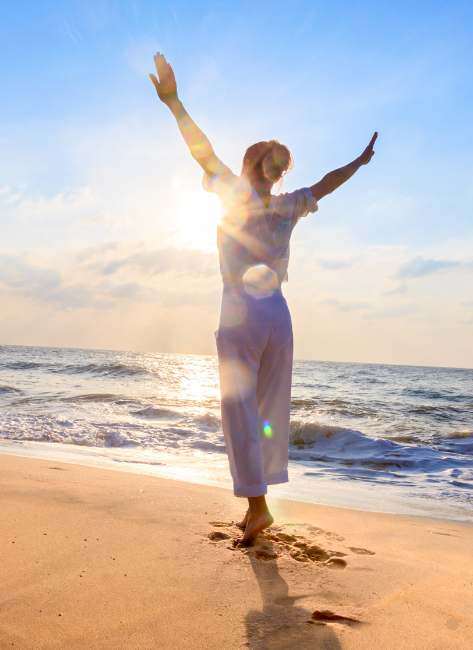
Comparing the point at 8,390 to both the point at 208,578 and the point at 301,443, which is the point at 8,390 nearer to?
the point at 301,443

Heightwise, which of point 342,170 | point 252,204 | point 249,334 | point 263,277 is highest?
point 342,170

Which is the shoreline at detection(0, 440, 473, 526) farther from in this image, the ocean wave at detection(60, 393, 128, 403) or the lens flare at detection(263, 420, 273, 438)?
the ocean wave at detection(60, 393, 128, 403)

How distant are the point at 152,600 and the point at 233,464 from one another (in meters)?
0.92

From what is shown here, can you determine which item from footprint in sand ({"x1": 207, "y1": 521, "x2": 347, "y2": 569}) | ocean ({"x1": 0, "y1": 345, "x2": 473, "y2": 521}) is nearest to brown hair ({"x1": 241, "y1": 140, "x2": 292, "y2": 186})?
footprint in sand ({"x1": 207, "y1": 521, "x2": 347, "y2": 569})

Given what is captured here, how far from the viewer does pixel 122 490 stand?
11.8 feet

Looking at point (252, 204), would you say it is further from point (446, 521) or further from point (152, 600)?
point (446, 521)

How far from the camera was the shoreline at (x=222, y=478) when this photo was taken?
14.6ft

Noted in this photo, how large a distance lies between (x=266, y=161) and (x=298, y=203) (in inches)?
10.3

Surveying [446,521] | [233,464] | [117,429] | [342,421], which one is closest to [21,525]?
[233,464]

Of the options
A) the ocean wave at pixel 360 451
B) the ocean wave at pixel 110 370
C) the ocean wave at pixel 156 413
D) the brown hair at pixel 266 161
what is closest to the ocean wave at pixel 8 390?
the ocean wave at pixel 156 413

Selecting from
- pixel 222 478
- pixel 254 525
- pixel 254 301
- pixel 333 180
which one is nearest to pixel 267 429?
pixel 254 525

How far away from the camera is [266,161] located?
9.48 ft

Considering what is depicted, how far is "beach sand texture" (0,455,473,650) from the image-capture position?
66.1 inches

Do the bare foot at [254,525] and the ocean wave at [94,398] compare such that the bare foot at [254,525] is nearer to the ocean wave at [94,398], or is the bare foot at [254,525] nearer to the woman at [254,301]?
the woman at [254,301]
